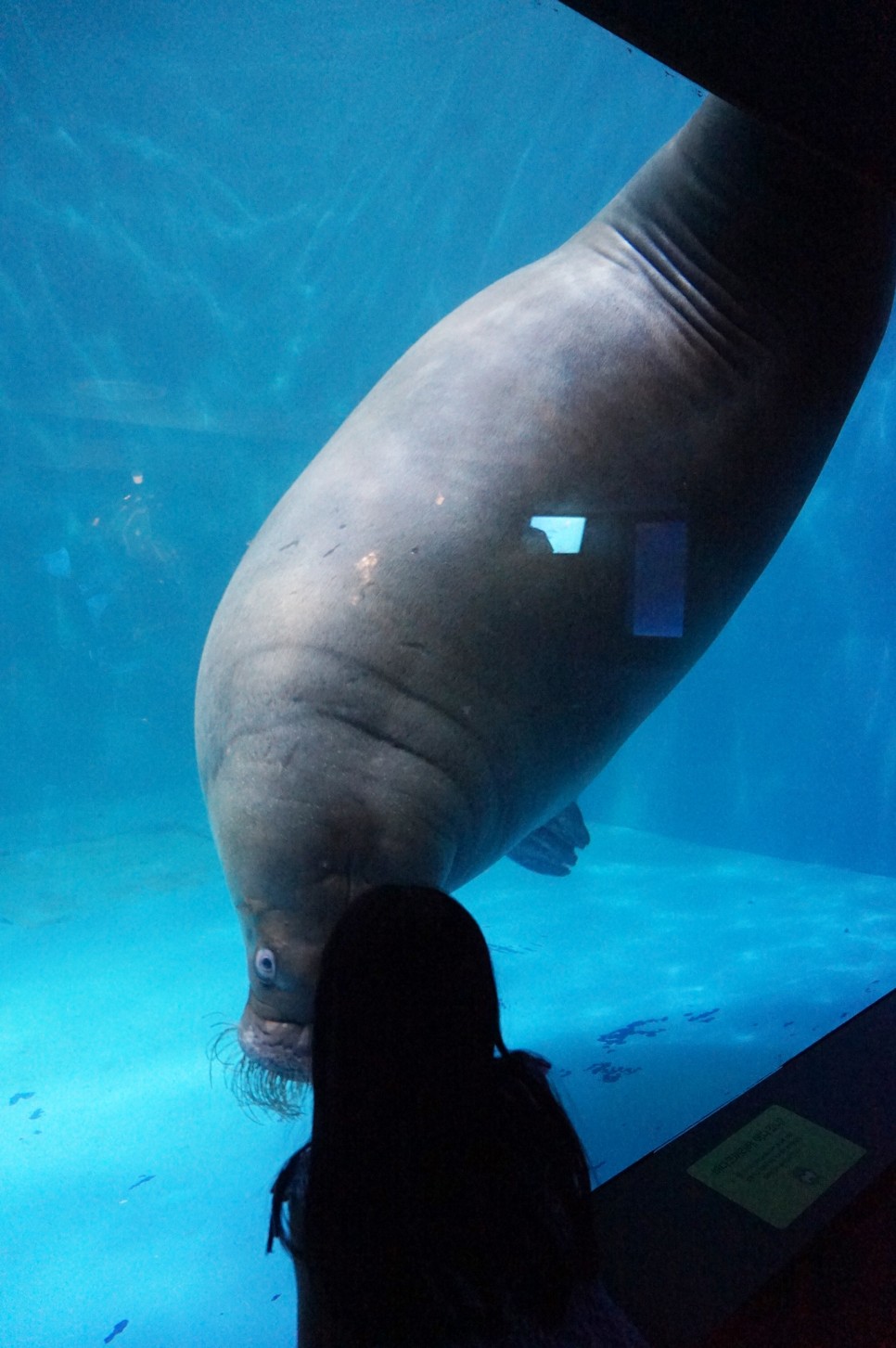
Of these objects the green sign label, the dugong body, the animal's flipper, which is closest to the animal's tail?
the dugong body

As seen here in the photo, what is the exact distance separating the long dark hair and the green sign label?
861 millimetres

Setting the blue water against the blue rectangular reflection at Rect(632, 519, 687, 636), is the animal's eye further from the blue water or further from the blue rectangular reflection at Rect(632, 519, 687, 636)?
the blue rectangular reflection at Rect(632, 519, 687, 636)

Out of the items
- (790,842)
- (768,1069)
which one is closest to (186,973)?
(768,1069)

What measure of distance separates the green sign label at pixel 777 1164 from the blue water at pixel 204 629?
382mm

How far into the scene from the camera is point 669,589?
259 cm

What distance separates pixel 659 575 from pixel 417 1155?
1.81 meters

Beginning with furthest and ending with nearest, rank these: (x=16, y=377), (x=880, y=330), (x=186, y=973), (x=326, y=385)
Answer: (x=326, y=385)
(x=16, y=377)
(x=186, y=973)
(x=880, y=330)

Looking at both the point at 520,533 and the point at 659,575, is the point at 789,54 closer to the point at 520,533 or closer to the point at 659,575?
the point at 520,533

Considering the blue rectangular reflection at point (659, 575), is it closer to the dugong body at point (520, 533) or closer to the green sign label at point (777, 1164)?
the dugong body at point (520, 533)

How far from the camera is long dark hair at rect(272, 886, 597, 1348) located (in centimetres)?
112

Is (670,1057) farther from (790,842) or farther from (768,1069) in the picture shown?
(790,842)

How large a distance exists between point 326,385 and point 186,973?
1085 centimetres

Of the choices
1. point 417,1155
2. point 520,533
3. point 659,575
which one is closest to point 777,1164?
point 417,1155

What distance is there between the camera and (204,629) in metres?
14.7
